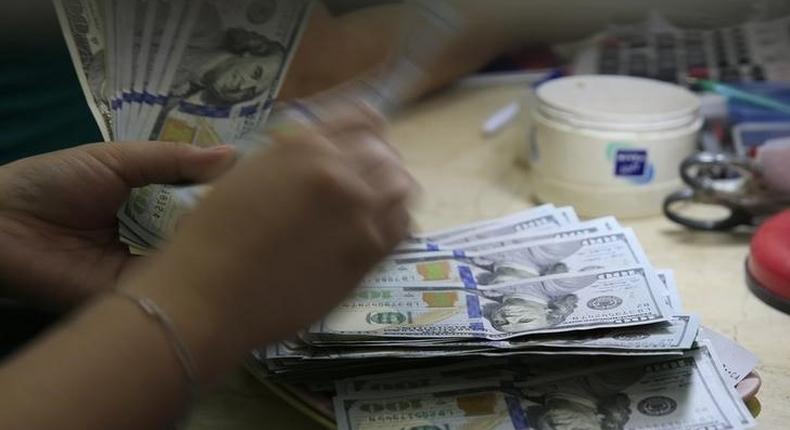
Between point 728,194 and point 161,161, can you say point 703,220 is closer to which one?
point 728,194

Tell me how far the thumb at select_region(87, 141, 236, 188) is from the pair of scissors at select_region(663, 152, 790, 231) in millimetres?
464

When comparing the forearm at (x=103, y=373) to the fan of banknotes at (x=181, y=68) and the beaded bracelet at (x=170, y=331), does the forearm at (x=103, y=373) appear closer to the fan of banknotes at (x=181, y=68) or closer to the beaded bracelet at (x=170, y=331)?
the beaded bracelet at (x=170, y=331)

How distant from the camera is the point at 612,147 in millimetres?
921

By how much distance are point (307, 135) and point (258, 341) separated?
0.35 feet

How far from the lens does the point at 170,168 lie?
26.3 inches

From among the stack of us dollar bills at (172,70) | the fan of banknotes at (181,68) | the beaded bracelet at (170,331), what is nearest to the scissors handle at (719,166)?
the fan of banknotes at (181,68)

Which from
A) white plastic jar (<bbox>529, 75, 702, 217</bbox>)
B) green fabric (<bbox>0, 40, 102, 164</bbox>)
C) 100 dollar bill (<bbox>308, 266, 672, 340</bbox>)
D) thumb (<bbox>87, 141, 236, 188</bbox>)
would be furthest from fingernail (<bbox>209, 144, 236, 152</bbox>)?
white plastic jar (<bbox>529, 75, 702, 217</bbox>)

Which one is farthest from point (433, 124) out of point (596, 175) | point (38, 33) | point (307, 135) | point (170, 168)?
point (307, 135)

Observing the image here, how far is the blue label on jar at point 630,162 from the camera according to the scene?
921 millimetres

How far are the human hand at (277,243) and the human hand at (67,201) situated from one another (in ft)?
0.64

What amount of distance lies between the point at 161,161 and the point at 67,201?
8cm

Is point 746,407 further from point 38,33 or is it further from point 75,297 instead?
point 38,33

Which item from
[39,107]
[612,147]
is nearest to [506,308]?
[612,147]

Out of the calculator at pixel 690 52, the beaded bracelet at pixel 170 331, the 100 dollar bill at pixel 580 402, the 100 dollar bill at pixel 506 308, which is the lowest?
the calculator at pixel 690 52
